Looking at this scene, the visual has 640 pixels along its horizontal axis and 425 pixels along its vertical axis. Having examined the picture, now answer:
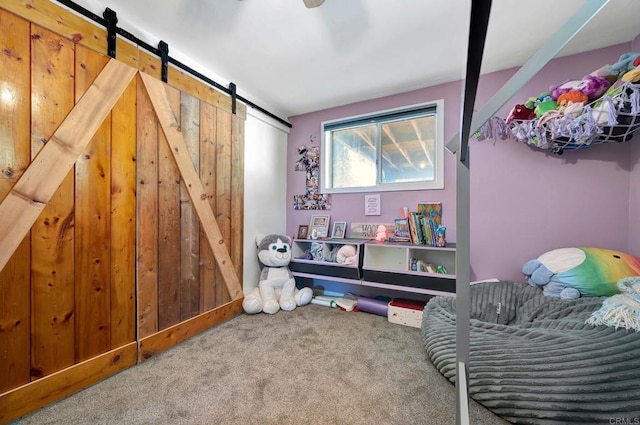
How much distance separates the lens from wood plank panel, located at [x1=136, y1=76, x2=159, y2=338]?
1688 mm

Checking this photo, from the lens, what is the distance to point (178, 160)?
1.93 meters

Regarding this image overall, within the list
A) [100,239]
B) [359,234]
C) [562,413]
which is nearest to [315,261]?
[359,234]

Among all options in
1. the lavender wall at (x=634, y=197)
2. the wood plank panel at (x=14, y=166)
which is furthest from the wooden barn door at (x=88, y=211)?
the lavender wall at (x=634, y=197)

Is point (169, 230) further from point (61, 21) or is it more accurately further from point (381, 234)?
point (381, 234)

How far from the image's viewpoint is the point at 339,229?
2.88 metres

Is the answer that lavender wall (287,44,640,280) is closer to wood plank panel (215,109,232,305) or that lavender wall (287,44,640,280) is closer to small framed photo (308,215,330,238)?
small framed photo (308,215,330,238)

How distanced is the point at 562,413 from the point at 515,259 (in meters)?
1.38

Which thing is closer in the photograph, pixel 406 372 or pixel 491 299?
pixel 406 372

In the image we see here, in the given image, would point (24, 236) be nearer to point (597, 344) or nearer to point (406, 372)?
point (406, 372)

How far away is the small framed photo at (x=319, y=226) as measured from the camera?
9.49 feet

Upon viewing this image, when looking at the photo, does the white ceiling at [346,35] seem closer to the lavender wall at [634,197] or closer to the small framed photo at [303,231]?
the lavender wall at [634,197]

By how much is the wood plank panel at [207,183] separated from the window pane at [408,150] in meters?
1.72

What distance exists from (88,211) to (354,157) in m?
A: 2.42

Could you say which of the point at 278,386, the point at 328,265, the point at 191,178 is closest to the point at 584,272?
the point at 328,265
